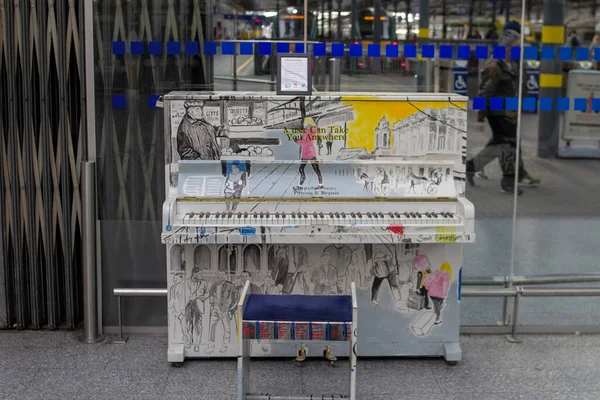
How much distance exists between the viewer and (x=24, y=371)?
4.33 meters

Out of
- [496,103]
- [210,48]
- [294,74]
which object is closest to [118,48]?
[210,48]

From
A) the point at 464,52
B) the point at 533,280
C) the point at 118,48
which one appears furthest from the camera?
the point at 533,280

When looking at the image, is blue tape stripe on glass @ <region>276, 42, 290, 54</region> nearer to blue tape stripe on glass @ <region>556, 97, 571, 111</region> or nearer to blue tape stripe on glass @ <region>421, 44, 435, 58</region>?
blue tape stripe on glass @ <region>421, 44, 435, 58</region>

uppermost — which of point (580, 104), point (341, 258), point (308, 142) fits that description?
point (580, 104)

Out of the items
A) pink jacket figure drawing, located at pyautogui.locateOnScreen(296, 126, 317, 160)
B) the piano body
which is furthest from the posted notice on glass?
pink jacket figure drawing, located at pyautogui.locateOnScreen(296, 126, 317, 160)

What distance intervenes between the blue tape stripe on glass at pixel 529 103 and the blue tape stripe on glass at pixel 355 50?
3.23 feet

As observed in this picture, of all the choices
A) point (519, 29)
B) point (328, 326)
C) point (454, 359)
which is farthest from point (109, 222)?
point (519, 29)

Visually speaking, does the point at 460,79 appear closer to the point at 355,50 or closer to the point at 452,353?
the point at 355,50

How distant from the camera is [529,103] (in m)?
4.89

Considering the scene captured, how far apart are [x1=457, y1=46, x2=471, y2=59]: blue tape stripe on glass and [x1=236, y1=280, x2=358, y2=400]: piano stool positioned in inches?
68.6

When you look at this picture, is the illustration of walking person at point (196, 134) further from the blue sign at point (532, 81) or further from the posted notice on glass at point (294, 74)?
the blue sign at point (532, 81)

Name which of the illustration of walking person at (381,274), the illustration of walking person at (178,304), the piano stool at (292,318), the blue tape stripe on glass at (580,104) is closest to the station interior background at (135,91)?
the blue tape stripe on glass at (580,104)

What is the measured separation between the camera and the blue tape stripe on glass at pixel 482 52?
4.87 meters

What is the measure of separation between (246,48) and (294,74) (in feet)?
2.09
